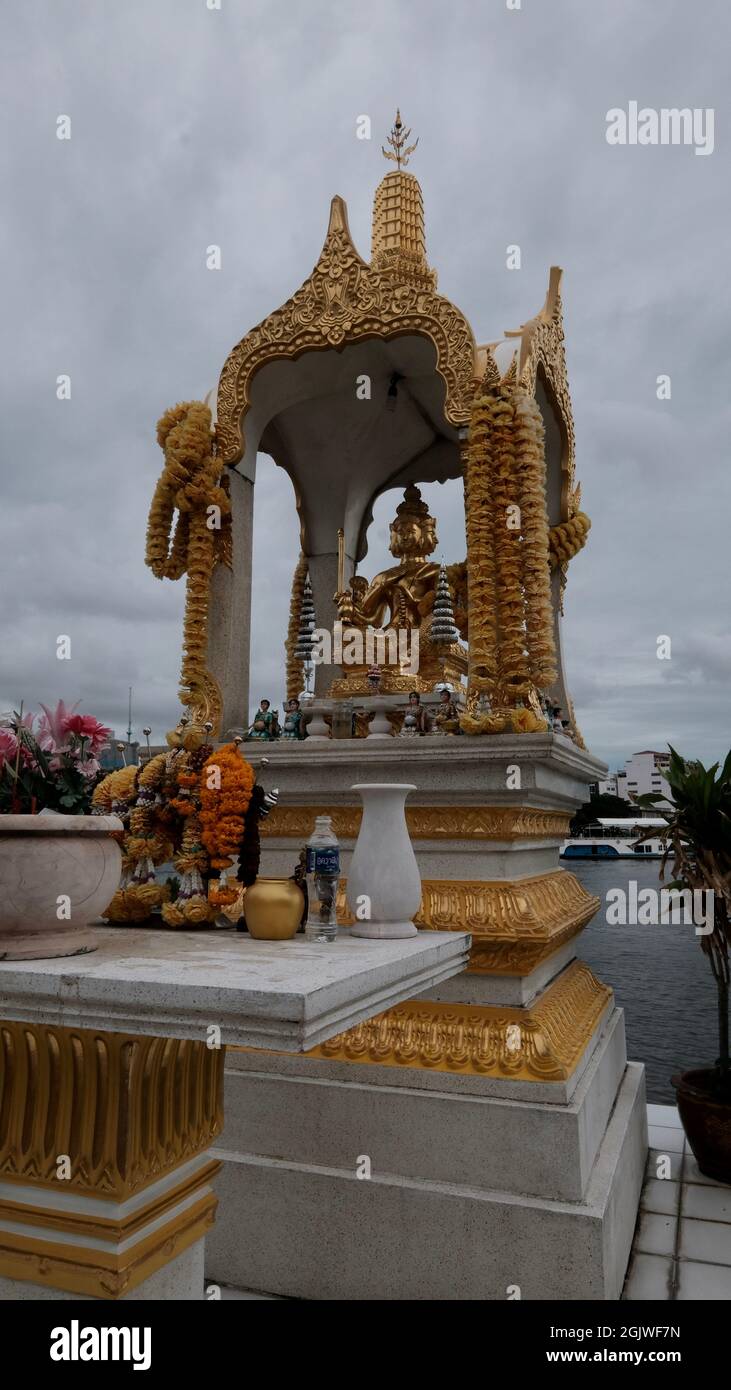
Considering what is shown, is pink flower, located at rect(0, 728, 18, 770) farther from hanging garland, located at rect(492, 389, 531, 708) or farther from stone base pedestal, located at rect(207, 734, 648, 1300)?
hanging garland, located at rect(492, 389, 531, 708)

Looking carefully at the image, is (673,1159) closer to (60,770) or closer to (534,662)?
(534,662)

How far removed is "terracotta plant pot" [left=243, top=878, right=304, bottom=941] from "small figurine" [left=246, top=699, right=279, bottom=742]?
10.4ft

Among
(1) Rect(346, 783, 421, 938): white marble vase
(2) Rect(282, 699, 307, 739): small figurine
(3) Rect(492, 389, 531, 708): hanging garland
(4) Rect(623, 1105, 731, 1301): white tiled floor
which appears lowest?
(4) Rect(623, 1105, 731, 1301): white tiled floor

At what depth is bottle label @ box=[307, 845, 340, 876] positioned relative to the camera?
Result: 2.84m

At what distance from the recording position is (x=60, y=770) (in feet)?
9.07

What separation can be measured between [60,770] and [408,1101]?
245 centimetres

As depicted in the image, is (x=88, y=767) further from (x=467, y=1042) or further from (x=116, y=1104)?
(x=467, y=1042)

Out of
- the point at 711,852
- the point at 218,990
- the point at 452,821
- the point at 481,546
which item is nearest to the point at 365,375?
the point at 481,546

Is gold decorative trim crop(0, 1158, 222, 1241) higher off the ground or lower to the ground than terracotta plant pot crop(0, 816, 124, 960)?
lower

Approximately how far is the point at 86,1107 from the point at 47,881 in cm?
72

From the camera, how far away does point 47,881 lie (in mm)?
2268

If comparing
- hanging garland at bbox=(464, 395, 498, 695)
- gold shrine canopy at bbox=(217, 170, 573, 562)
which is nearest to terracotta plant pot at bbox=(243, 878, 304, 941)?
hanging garland at bbox=(464, 395, 498, 695)
